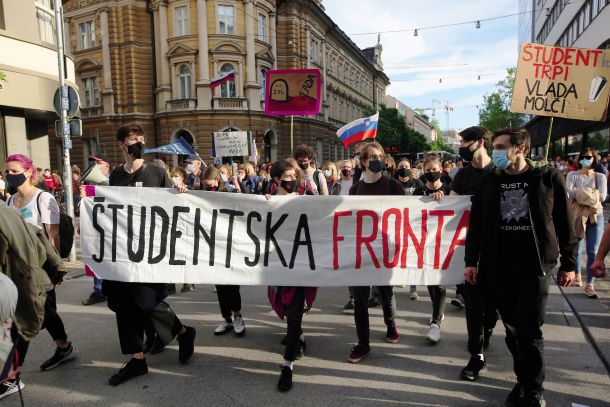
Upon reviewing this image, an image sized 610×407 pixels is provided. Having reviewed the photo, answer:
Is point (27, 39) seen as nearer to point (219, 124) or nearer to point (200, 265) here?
point (200, 265)

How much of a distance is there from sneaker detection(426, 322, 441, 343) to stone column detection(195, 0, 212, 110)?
1094 inches

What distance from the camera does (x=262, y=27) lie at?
105 ft

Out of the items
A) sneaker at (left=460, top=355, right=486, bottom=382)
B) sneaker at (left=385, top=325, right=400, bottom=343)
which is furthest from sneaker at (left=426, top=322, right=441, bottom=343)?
sneaker at (left=460, top=355, right=486, bottom=382)

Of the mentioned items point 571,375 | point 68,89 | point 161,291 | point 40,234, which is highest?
point 68,89

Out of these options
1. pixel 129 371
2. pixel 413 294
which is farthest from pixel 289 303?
pixel 413 294

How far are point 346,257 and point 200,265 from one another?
132 cm

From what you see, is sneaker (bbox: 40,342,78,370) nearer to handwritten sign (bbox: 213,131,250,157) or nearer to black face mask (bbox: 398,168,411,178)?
black face mask (bbox: 398,168,411,178)

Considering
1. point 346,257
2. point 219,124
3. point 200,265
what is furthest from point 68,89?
point 219,124

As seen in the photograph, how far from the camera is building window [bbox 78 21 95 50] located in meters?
32.2

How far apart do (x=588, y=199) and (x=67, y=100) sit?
8.90 m

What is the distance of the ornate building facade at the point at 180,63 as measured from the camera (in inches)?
1179

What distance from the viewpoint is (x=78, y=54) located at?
33.0 meters

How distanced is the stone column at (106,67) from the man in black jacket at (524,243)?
33464 millimetres

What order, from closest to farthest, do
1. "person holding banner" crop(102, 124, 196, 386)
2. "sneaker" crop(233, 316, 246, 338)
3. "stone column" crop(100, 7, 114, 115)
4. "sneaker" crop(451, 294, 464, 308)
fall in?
"person holding banner" crop(102, 124, 196, 386)
"sneaker" crop(233, 316, 246, 338)
"sneaker" crop(451, 294, 464, 308)
"stone column" crop(100, 7, 114, 115)
